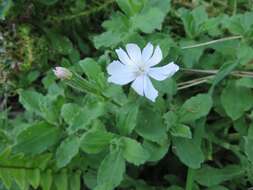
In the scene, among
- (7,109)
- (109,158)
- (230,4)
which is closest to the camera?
(109,158)

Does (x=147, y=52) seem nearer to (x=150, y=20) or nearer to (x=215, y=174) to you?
(x=150, y=20)

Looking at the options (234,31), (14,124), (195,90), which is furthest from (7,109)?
(234,31)

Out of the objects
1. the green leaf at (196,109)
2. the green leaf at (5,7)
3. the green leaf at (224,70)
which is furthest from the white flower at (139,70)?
the green leaf at (5,7)

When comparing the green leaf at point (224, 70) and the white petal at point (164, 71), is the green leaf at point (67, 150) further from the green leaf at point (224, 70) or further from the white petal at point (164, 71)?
the green leaf at point (224, 70)

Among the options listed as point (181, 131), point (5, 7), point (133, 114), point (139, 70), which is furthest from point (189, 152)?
point (5, 7)

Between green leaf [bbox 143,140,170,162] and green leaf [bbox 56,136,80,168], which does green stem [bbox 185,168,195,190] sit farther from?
green leaf [bbox 56,136,80,168]

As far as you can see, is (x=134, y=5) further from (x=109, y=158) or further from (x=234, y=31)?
(x=109, y=158)

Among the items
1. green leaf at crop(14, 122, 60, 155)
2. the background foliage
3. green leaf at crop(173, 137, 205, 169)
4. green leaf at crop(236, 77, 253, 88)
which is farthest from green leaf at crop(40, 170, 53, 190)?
green leaf at crop(236, 77, 253, 88)

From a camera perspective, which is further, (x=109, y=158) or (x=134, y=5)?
(x=134, y=5)
